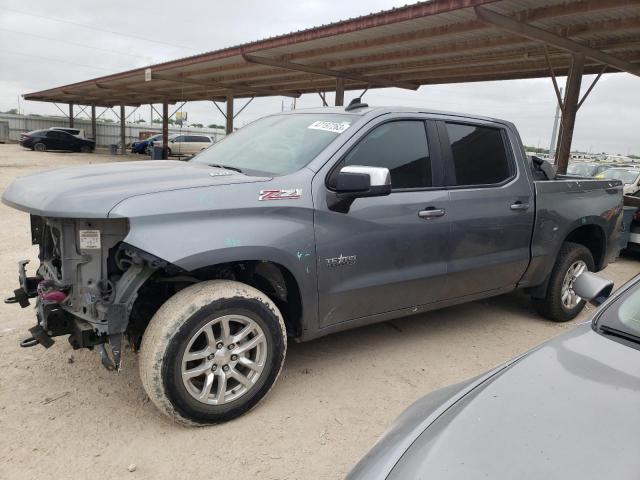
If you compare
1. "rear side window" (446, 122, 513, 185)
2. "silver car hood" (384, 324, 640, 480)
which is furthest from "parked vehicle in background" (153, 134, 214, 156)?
"silver car hood" (384, 324, 640, 480)

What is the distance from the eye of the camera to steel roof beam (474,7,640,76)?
8.31 m

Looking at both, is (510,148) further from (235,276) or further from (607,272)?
(607,272)

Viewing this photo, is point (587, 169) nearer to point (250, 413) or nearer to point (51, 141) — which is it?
point (250, 413)

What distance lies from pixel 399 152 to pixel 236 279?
4.94 feet

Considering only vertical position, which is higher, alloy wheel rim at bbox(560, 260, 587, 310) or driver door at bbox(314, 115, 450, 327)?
driver door at bbox(314, 115, 450, 327)

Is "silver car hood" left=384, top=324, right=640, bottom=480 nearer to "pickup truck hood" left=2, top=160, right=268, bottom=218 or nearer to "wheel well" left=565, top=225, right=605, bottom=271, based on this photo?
"pickup truck hood" left=2, top=160, right=268, bottom=218

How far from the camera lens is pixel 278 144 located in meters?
3.72

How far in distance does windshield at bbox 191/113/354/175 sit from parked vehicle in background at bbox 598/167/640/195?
33.4 ft

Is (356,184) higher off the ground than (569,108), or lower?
lower

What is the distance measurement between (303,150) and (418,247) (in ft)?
3.54

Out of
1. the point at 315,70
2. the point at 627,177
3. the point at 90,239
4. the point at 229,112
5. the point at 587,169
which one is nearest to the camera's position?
the point at 90,239

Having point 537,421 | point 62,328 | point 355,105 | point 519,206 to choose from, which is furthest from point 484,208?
point 62,328

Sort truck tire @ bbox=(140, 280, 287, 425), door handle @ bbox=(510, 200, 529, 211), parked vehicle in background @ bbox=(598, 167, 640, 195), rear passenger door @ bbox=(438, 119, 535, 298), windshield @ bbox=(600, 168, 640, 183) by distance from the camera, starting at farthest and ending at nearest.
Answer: windshield @ bbox=(600, 168, 640, 183)
parked vehicle in background @ bbox=(598, 167, 640, 195)
door handle @ bbox=(510, 200, 529, 211)
rear passenger door @ bbox=(438, 119, 535, 298)
truck tire @ bbox=(140, 280, 287, 425)

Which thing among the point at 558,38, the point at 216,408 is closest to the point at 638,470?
the point at 216,408
